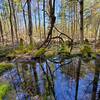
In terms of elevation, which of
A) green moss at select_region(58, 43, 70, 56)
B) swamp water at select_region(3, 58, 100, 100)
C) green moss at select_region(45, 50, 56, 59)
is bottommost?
swamp water at select_region(3, 58, 100, 100)

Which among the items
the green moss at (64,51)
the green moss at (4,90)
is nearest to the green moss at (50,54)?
the green moss at (64,51)

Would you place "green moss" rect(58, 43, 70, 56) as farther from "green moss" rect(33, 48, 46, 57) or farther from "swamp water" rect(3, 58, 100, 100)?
"swamp water" rect(3, 58, 100, 100)

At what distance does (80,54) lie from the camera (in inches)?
556

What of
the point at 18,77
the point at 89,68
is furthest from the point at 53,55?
the point at 18,77

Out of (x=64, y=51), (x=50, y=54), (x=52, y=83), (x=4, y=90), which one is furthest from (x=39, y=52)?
A: (x=4, y=90)

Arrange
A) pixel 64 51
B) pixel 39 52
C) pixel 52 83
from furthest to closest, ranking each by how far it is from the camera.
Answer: pixel 64 51, pixel 39 52, pixel 52 83

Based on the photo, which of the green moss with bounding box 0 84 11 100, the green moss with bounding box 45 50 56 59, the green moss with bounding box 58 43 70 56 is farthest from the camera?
the green moss with bounding box 58 43 70 56

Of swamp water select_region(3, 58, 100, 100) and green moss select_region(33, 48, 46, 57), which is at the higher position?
green moss select_region(33, 48, 46, 57)

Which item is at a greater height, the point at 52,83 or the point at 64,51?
the point at 64,51

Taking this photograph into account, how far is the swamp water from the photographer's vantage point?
243 inches

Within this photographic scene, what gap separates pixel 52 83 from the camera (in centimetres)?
757

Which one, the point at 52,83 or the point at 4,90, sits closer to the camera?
the point at 4,90

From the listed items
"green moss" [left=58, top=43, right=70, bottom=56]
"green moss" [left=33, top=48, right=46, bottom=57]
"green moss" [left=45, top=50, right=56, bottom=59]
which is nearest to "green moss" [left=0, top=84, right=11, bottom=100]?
"green moss" [left=33, top=48, right=46, bottom=57]

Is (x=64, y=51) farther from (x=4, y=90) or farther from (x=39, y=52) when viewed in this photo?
(x=4, y=90)
